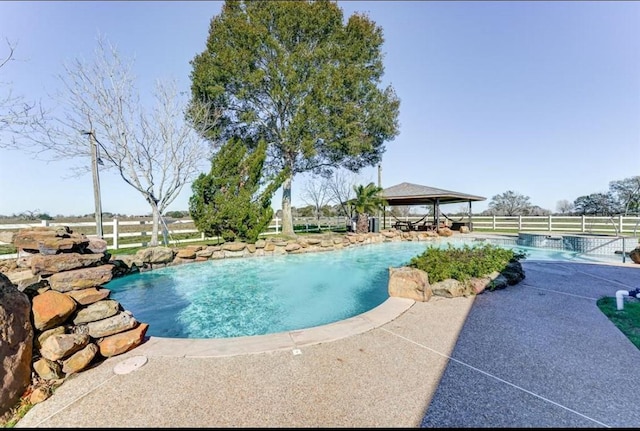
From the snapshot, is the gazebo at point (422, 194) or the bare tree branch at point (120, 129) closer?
the bare tree branch at point (120, 129)

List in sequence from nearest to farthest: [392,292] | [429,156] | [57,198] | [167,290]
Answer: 1. [392,292]
2. [167,290]
3. [57,198]
4. [429,156]

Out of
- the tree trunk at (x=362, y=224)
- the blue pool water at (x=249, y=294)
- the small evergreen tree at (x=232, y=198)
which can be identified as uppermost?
the small evergreen tree at (x=232, y=198)

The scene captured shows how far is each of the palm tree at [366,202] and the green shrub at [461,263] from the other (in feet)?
32.5

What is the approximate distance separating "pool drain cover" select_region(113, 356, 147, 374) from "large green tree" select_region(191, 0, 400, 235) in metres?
12.6

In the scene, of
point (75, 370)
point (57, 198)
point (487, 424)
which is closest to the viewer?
point (487, 424)

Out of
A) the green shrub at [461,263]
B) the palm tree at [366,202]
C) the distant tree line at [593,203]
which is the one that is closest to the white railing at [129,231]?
the palm tree at [366,202]

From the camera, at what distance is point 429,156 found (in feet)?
69.9

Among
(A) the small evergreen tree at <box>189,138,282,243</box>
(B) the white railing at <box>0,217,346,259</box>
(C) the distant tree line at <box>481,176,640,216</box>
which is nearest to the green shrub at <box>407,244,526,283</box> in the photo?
(A) the small evergreen tree at <box>189,138,282,243</box>

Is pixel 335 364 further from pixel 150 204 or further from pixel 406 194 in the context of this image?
pixel 406 194

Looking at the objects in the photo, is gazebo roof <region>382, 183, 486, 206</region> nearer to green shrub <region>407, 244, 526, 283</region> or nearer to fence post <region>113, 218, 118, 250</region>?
green shrub <region>407, 244, 526, 283</region>

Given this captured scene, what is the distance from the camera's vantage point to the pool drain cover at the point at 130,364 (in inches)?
93.5

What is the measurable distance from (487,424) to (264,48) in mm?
16556

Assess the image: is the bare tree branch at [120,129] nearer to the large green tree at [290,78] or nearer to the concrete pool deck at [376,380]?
the large green tree at [290,78]

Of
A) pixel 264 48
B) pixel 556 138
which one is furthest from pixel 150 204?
pixel 556 138
